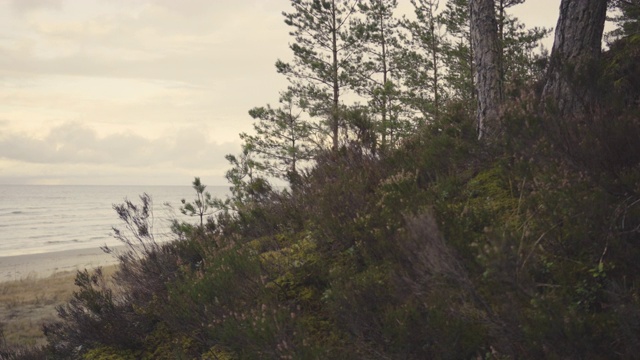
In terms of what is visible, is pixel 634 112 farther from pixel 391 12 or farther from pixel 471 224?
pixel 391 12

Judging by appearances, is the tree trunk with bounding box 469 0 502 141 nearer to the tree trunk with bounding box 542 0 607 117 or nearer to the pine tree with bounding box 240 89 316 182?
the tree trunk with bounding box 542 0 607 117

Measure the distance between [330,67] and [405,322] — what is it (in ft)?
62.0

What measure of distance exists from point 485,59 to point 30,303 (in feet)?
57.1

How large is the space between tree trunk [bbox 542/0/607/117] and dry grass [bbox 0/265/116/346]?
452 inches

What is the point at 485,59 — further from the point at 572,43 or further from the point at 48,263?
the point at 48,263

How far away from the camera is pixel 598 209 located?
9.48ft

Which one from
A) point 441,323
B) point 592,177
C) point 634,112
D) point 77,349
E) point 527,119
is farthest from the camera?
point 77,349

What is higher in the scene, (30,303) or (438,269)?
(438,269)

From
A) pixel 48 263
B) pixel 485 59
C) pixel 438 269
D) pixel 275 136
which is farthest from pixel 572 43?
pixel 48 263

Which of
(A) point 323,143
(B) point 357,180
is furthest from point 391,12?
(B) point 357,180

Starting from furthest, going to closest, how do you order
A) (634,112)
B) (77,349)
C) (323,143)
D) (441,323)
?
(323,143)
(77,349)
(634,112)
(441,323)

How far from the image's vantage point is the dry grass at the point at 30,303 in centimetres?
1252

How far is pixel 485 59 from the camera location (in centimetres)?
624

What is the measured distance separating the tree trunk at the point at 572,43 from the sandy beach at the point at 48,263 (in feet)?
80.6
